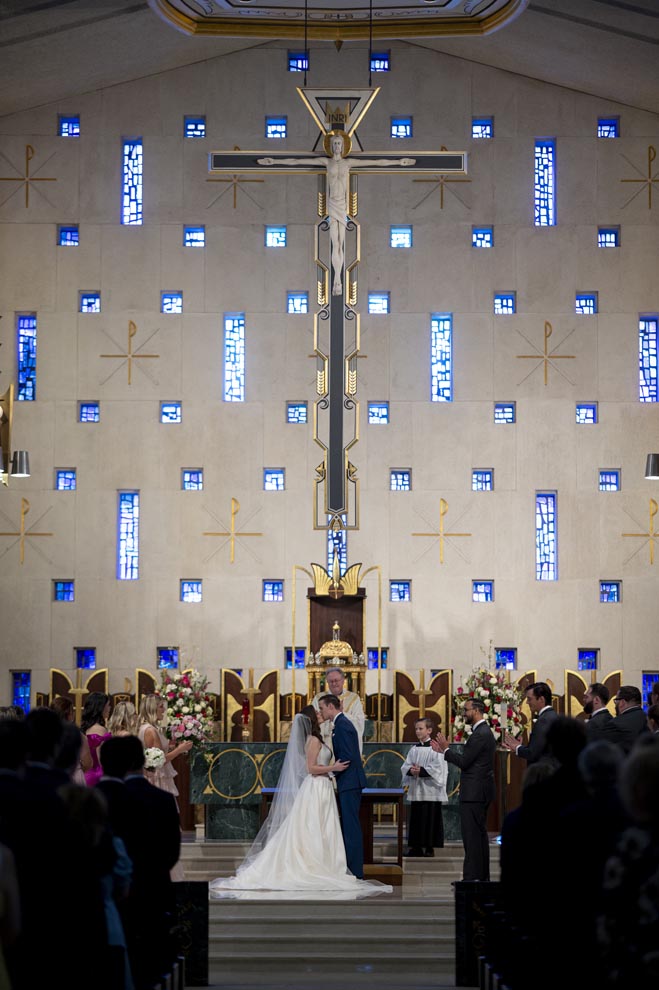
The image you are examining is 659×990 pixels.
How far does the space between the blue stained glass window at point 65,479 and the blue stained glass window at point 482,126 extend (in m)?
7.26

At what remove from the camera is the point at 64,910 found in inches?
196

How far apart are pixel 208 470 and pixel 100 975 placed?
1383 cm

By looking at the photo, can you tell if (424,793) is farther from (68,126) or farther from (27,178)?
(68,126)

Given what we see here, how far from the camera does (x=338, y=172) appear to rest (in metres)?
15.8

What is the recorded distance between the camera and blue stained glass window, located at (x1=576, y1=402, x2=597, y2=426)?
62.2 feet

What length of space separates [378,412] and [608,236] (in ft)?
13.2

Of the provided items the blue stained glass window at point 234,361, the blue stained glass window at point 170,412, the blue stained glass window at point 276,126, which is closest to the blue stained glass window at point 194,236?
the blue stained glass window at point 234,361

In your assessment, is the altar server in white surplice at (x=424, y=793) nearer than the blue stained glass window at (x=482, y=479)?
Yes

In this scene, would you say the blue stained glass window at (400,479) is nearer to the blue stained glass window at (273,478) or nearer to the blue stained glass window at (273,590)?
the blue stained glass window at (273,478)

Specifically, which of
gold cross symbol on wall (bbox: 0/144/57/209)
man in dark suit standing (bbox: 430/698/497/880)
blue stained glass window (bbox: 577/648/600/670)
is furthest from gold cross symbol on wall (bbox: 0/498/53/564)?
man in dark suit standing (bbox: 430/698/497/880)

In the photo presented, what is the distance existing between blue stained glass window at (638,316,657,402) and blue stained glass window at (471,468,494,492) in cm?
229

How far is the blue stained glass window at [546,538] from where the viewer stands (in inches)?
738

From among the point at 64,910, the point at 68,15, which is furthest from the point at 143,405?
the point at 64,910

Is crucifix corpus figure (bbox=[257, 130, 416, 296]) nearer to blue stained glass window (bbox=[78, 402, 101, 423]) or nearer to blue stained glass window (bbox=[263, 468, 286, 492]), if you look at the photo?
blue stained glass window (bbox=[263, 468, 286, 492])
